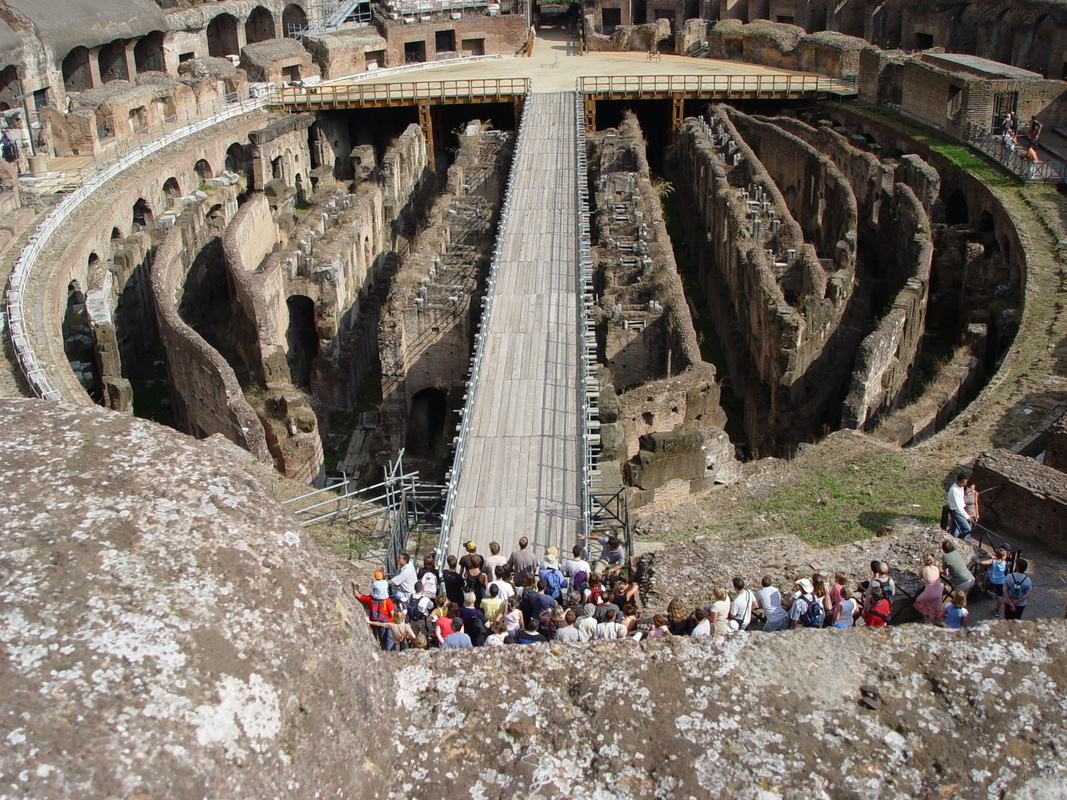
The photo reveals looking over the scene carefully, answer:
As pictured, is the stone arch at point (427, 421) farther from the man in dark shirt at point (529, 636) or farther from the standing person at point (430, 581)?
the man in dark shirt at point (529, 636)

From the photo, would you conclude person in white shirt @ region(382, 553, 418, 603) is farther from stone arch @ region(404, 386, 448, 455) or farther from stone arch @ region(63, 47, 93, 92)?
stone arch @ region(63, 47, 93, 92)

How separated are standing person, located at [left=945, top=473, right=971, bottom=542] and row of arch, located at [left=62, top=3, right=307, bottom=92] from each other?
37178 millimetres

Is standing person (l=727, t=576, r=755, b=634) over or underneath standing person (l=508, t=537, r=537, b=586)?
over

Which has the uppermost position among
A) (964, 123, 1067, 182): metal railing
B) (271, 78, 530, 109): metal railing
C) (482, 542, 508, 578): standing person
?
(271, 78, 530, 109): metal railing

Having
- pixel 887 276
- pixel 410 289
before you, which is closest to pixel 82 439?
pixel 410 289

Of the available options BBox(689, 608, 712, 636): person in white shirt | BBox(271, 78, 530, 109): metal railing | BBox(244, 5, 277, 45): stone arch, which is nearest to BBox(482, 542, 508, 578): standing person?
BBox(689, 608, 712, 636): person in white shirt

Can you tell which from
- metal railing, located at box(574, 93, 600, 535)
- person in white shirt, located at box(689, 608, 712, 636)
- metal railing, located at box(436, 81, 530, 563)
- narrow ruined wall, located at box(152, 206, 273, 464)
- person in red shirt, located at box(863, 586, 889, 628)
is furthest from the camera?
narrow ruined wall, located at box(152, 206, 273, 464)

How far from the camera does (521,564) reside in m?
12.0

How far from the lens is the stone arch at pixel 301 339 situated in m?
25.1

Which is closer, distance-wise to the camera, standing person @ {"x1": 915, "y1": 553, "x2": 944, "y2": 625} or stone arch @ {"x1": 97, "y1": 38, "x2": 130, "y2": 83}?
standing person @ {"x1": 915, "y1": 553, "x2": 944, "y2": 625}

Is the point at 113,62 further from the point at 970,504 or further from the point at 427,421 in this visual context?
the point at 970,504

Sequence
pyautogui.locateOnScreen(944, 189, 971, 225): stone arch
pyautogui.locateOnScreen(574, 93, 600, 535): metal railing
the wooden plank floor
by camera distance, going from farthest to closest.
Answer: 1. pyautogui.locateOnScreen(944, 189, 971, 225): stone arch
2. pyautogui.locateOnScreen(574, 93, 600, 535): metal railing
3. the wooden plank floor

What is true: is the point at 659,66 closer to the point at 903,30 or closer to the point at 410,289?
the point at 903,30

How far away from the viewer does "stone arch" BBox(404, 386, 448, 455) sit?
70.5 ft
